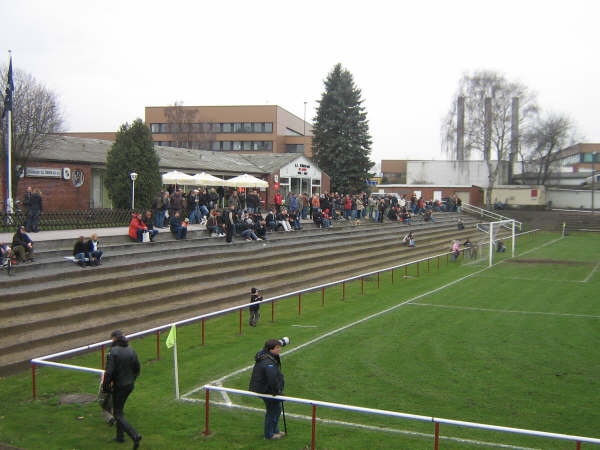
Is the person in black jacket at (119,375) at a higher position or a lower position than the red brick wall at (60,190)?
lower

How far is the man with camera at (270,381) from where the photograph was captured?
8305 mm

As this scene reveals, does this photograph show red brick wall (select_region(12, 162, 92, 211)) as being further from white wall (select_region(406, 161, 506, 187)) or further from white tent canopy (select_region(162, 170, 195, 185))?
white wall (select_region(406, 161, 506, 187))

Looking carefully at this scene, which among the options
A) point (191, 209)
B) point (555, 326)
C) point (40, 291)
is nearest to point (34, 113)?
point (191, 209)

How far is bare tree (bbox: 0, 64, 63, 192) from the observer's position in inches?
1053

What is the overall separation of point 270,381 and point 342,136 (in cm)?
4955

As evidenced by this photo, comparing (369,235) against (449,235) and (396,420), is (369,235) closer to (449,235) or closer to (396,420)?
(449,235)

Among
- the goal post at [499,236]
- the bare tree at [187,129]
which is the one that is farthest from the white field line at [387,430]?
the bare tree at [187,129]

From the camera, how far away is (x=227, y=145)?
251 feet

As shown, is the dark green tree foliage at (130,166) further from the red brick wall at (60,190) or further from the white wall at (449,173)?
the white wall at (449,173)

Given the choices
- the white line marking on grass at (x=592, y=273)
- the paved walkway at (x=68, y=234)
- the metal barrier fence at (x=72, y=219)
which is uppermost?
the metal barrier fence at (x=72, y=219)

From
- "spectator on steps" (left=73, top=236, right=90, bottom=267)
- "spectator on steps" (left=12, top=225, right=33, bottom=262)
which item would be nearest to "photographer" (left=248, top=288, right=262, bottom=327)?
"spectator on steps" (left=73, top=236, right=90, bottom=267)

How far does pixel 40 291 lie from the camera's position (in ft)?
50.5

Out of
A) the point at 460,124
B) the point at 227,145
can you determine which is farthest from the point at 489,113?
the point at 227,145

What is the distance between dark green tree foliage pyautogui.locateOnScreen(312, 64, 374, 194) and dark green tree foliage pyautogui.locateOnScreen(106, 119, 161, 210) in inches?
1138
